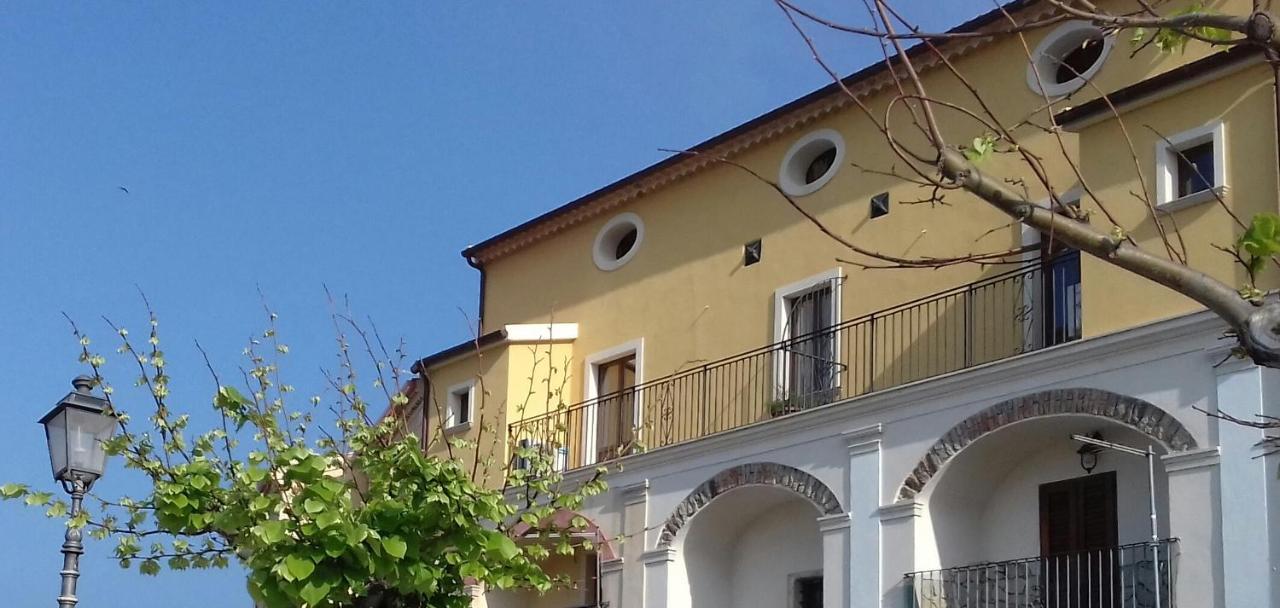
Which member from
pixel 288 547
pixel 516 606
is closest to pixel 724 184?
pixel 516 606

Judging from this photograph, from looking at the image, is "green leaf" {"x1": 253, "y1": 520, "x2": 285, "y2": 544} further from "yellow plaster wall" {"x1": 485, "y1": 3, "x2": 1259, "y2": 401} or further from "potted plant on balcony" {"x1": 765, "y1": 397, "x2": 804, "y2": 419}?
"potted plant on balcony" {"x1": 765, "y1": 397, "x2": 804, "y2": 419}

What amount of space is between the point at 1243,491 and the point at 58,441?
9.40 m

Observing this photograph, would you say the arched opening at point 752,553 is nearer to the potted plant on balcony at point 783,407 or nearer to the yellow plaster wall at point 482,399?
the potted plant on balcony at point 783,407

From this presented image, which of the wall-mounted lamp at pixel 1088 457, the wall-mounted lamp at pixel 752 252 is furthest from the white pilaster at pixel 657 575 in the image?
the wall-mounted lamp at pixel 1088 457

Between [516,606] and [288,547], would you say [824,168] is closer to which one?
[516,606]

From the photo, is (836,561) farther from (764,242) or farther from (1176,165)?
(1176,165)

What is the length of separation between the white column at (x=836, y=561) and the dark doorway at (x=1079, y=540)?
1.98 metres

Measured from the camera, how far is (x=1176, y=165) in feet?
49.2

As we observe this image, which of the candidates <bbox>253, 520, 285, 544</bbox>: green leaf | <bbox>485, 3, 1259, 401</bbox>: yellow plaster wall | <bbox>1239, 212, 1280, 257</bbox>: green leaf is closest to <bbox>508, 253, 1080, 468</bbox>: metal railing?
<bbox>485, 3, 1259, 401</bbox>: yellow plaster wall

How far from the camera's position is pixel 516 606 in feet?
74.7

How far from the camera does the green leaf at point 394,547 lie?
1305 cm

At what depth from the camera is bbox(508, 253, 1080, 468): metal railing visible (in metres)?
16.7

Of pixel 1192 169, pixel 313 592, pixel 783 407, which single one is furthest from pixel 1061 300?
pixel 313 592

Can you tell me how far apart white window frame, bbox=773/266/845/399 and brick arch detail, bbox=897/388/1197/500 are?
253cm
